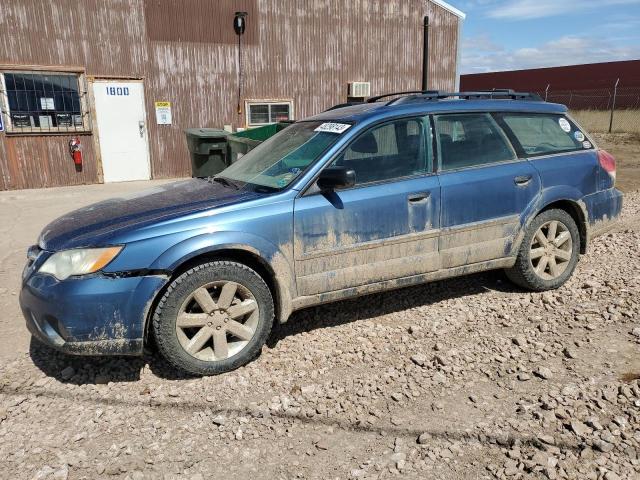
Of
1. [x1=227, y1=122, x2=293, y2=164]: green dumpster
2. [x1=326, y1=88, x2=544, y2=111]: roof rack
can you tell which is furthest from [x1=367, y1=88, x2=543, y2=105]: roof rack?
[x1=227, y1=122, x2=293, y2=164]: green dumpster

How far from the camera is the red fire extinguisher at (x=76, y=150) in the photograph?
11445 mm

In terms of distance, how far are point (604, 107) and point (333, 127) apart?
99.6 ft

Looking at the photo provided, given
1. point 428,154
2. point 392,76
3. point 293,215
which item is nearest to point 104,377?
point 293,215

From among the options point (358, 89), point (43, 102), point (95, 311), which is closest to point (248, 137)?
point (43, 102)

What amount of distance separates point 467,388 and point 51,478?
2289mm

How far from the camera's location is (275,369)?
11.6ft

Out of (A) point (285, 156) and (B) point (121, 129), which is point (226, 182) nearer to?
(A) point (285, 156)

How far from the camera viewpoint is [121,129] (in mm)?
11977

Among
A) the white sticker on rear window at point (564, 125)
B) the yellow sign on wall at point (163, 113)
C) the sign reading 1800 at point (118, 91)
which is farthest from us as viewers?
the yellow sign on wall at point (163, 113)

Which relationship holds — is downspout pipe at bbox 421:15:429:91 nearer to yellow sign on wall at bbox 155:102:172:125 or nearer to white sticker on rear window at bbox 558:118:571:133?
yellow sign on wall at bbox 155:102:172:125

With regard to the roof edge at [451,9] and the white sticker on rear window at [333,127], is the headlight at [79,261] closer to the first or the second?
the white sticker on rear window at [333,127]

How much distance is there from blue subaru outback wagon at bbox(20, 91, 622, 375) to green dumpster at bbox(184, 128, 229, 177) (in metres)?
4.81

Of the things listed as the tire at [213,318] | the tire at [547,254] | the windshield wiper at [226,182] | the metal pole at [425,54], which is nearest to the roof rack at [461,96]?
the tire at [547,254]

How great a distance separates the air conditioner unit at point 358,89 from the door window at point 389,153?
33.9ft
